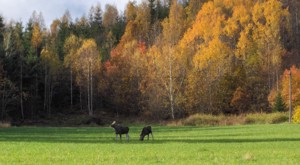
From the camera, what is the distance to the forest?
80.8 meters

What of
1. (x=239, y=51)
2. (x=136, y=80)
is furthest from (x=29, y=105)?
(x=239, y=51)

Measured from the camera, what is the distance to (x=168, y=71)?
83.0 metres

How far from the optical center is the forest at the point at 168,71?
80.8 metres

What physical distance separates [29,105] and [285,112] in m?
49.1

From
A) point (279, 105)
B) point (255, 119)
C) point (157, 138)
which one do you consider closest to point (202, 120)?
point (255, 119)

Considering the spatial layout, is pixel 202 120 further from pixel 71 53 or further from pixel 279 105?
pixel 71 53

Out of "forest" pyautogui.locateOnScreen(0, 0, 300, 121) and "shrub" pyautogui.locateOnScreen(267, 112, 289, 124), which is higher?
"forest" pyautogui.locateOnScreen(0, 0, 300, 121)

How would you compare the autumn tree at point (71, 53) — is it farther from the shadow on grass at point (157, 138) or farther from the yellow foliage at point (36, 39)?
the shadow on grass at point (157, 138)

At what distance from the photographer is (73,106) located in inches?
3730

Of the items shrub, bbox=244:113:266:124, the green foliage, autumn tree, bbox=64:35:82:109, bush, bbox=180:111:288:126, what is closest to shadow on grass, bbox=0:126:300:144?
bush, bbox=180:111:288:126

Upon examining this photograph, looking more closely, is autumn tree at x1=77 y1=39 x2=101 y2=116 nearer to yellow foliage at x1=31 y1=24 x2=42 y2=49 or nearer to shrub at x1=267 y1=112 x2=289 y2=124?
yellow foliage at x1=31 y1=24 x2=42 y2=49

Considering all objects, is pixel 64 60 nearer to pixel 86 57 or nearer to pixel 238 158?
pixel 86 57

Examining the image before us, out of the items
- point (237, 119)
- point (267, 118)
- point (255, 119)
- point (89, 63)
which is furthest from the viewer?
point (89, 63)

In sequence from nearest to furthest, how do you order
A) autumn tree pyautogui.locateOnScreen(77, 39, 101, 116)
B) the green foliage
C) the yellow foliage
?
the green foliage → autumn tree pyautogui.locateOnScreen(77, 39, 101, 116) → the yellow foliage
